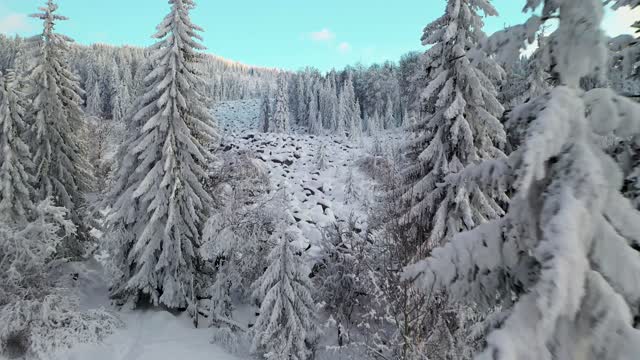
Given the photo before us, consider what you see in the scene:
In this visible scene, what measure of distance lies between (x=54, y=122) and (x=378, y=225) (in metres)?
16.6

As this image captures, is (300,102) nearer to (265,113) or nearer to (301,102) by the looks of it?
(301,102)

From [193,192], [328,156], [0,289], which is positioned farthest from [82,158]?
[328,156]

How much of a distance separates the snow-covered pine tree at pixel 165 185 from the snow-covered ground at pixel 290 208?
1.28 meters

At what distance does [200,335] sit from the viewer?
16.3 meters

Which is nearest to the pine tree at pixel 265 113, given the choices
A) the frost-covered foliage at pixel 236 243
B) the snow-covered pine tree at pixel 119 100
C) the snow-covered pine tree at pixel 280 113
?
the snow-covered pine tree at pixel 280 113

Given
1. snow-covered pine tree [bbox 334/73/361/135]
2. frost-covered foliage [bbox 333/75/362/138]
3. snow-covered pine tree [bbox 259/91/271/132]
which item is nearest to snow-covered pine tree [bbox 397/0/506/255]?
frost-covered foliage [bbox 333/75/362/138]

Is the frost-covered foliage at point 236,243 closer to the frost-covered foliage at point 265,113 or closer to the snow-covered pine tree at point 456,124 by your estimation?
the snow-covered pine tree at point 456,124

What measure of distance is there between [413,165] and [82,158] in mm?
17695

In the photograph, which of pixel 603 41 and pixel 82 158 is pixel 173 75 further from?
pixel 603 41

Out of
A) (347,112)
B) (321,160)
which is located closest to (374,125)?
(347,112)

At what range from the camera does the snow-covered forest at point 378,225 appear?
2.55 m

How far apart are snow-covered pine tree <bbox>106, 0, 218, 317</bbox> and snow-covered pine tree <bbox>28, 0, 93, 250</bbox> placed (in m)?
4.41

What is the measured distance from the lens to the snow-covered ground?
46.6ft

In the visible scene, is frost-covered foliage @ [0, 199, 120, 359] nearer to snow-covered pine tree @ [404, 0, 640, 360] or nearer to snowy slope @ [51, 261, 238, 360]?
snowy slope @ [51, 261, 238, 360]
